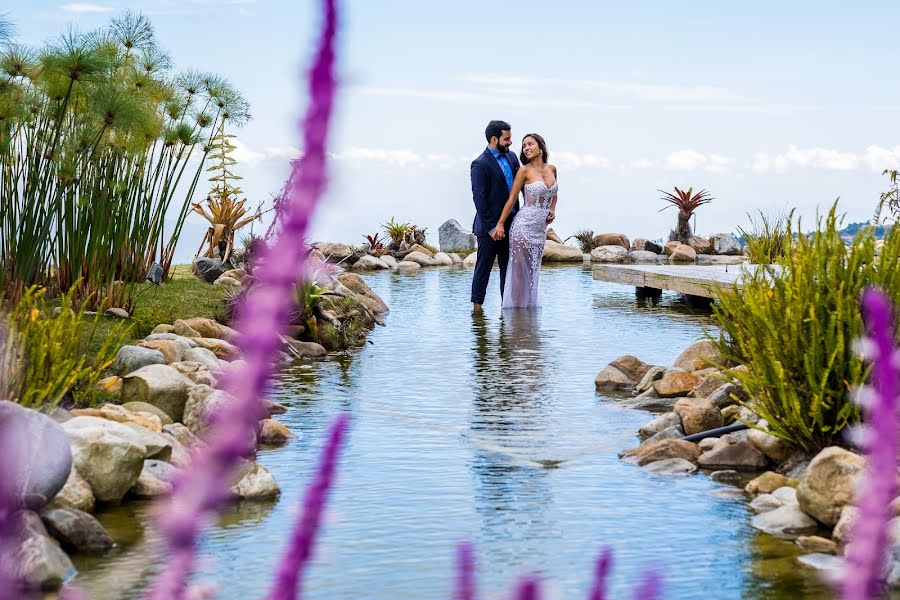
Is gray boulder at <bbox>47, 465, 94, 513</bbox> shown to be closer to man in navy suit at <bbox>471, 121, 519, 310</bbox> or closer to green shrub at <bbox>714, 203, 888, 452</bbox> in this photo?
green shrub at <bbox>714, 203, 888, 452</bbox>

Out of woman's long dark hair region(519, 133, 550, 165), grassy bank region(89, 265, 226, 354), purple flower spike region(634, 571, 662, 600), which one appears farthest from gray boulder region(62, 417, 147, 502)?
woman's long dark hair region(519, 133, 550, 165)

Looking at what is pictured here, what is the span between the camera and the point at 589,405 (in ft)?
32.1

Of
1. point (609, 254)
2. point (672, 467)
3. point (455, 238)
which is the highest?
point (455, 238)

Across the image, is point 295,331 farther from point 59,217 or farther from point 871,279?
point 871,279

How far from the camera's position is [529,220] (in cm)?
1683

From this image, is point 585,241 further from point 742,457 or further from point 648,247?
point 742,457

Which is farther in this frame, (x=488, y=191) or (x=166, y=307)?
(x=488, y=191)

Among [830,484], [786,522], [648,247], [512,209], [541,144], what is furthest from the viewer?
[648,247]

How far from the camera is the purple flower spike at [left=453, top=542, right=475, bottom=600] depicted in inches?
33.8

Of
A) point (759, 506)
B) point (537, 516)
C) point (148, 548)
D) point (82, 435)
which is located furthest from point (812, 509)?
point (82, 435)

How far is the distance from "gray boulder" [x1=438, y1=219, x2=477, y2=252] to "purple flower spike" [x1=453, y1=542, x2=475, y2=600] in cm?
3402

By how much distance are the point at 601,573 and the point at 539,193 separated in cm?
1577

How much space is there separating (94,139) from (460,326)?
17.8 ft

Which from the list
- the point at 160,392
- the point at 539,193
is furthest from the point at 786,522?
the point at 539,193
